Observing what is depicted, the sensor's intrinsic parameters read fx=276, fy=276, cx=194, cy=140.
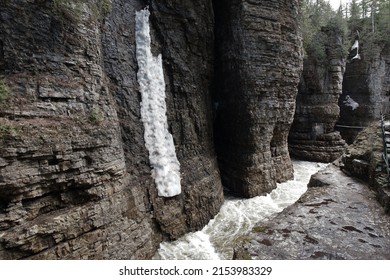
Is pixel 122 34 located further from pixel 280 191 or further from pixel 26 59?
pixel 280 191

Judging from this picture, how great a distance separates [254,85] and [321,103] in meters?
11.3

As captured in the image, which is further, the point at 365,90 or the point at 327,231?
the point at 365,90

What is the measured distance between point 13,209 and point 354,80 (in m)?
30.4

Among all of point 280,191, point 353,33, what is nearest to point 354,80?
point 353,33

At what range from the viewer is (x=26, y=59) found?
303 inches

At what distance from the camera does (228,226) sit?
43.1 feet

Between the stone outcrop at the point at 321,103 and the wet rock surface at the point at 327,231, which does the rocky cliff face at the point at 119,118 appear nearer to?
the wet rock surface at the point at 327,231

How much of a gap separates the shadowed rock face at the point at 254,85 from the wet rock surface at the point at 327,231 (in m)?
9.04

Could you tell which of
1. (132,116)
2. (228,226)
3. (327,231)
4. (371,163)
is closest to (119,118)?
(132,116)

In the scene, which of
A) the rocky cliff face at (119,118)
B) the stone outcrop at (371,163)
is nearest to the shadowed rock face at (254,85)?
the rocky cliff face at (119,118)

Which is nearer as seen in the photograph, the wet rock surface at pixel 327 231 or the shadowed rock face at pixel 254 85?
the wet rock surface at pixel 327 231

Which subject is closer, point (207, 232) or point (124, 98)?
point (124, 98)

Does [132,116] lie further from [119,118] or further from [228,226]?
[228,226]

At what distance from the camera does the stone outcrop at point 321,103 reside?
75.9ft
